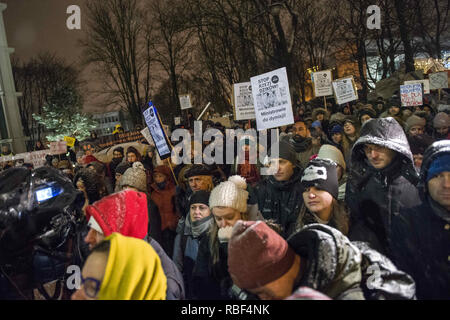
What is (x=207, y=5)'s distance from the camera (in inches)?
682

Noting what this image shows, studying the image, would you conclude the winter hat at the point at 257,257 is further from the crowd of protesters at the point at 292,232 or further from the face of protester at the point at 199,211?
the face of protester at the point at 199,211

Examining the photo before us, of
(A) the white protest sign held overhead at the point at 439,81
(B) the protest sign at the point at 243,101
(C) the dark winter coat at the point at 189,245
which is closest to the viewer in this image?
(C) the dark winter coat at the point at 189,245

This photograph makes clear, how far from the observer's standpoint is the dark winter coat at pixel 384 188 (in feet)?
8.79

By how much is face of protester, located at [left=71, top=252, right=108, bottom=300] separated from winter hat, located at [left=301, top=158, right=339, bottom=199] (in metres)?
1.75

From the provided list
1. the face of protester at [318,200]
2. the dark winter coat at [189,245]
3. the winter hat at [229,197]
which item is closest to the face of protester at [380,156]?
the face of protester at [318,200]

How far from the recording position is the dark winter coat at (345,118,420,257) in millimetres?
2678

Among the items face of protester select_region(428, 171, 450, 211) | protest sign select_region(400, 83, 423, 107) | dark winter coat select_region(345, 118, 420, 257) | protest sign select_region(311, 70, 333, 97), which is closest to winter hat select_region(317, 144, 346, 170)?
→ dark winter coat select_region(345, 118, 420, 257)

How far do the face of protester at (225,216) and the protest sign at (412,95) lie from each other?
27.1 ft

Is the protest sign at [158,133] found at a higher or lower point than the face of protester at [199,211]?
higher

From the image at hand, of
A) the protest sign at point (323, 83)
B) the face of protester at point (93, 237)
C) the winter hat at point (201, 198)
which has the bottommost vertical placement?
the winter hat at point (201, 198)

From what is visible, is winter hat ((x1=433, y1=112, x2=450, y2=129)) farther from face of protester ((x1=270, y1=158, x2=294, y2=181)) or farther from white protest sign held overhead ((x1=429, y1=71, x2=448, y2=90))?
white protest sign held overhead ((x1=429, y1=71, x2=448, y2=90))

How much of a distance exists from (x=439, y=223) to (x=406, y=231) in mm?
233

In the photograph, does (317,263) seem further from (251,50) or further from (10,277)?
(251,50)
